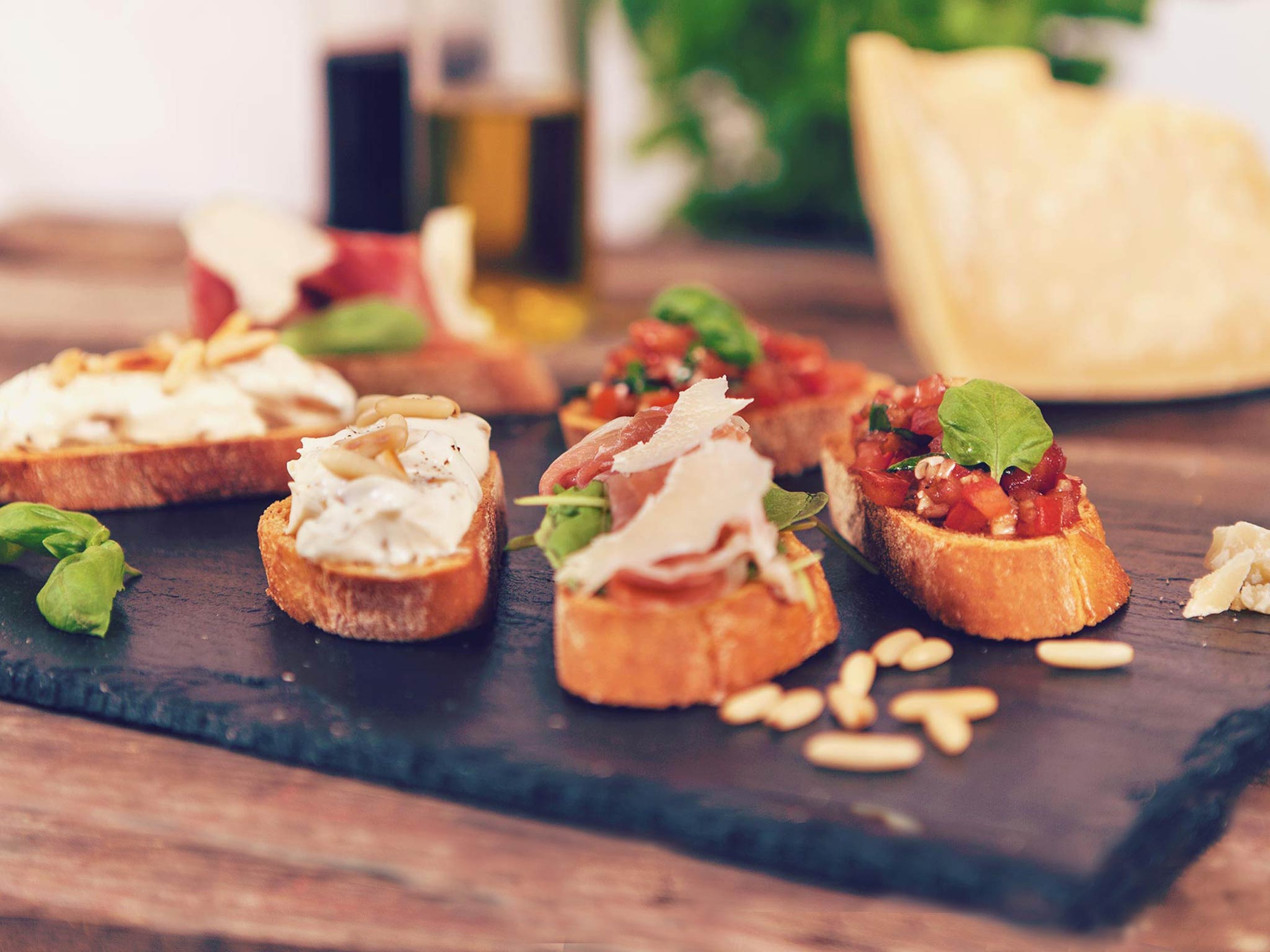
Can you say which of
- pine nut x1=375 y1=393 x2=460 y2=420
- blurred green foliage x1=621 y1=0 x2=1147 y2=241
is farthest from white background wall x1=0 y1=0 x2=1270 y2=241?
pine nut x1=375 y1=393 x2=460 y2=420

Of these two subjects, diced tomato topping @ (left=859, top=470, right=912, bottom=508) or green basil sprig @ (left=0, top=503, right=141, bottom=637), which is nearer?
green basil sprig @ (left=0, top=503, right=141, bottom=637)

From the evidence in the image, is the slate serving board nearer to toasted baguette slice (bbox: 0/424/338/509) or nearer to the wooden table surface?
the wooden table surface

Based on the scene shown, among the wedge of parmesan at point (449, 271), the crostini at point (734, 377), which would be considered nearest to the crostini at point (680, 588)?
the crostini at point (734, 377)

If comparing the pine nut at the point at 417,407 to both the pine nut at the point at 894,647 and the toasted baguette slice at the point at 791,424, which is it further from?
the pine nut at the point at 894,647

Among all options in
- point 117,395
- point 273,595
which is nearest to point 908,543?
point 273,595

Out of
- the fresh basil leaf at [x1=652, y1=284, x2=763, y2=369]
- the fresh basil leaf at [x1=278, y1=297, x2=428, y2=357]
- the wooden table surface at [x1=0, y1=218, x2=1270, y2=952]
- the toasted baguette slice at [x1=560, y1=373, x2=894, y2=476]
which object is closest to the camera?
the wooden table surface at [x1=0, y1=218, x2=1270, y2=952]

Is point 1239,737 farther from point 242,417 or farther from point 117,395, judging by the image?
point 117,395
